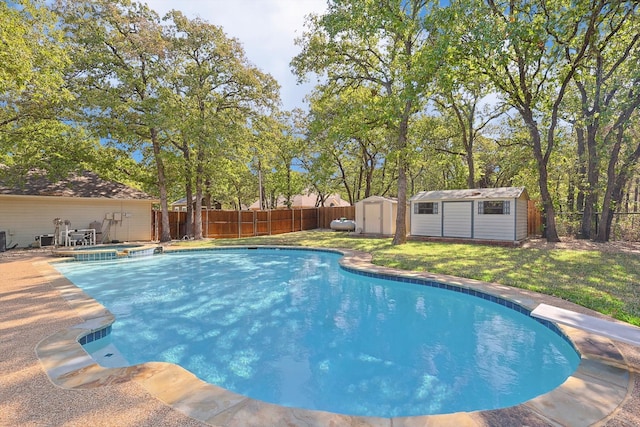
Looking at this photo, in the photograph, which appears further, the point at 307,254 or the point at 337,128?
the point at 337,128

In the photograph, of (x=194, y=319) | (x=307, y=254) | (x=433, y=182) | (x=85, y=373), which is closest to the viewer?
(x=85, y=373)

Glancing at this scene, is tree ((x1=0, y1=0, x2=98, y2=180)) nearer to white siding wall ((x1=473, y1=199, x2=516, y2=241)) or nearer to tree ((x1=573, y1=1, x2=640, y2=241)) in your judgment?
white siding wall ((x1=473, y1=199, x2=516, y2=241))

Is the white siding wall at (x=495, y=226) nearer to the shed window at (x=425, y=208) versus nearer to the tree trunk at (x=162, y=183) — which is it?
the shed window at (x=425, y=208)

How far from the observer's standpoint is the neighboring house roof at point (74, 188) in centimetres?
1244

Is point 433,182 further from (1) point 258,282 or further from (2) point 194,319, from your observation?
(2) point 194,319

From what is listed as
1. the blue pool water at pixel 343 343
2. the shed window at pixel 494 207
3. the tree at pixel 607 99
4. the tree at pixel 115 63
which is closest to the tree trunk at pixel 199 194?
the tree at pixel 115 63

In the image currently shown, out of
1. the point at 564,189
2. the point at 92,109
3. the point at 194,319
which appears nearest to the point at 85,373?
the point at 194,319

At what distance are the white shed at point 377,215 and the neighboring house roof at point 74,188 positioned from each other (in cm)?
1092

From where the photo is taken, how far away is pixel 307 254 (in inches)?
467

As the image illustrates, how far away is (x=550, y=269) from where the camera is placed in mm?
7355

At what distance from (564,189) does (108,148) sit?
2680cm

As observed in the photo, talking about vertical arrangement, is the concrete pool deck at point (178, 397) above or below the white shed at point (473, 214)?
below

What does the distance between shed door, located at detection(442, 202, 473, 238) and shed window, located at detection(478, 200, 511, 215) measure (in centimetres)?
42

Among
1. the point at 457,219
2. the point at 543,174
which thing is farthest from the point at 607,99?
the point at 457,219
